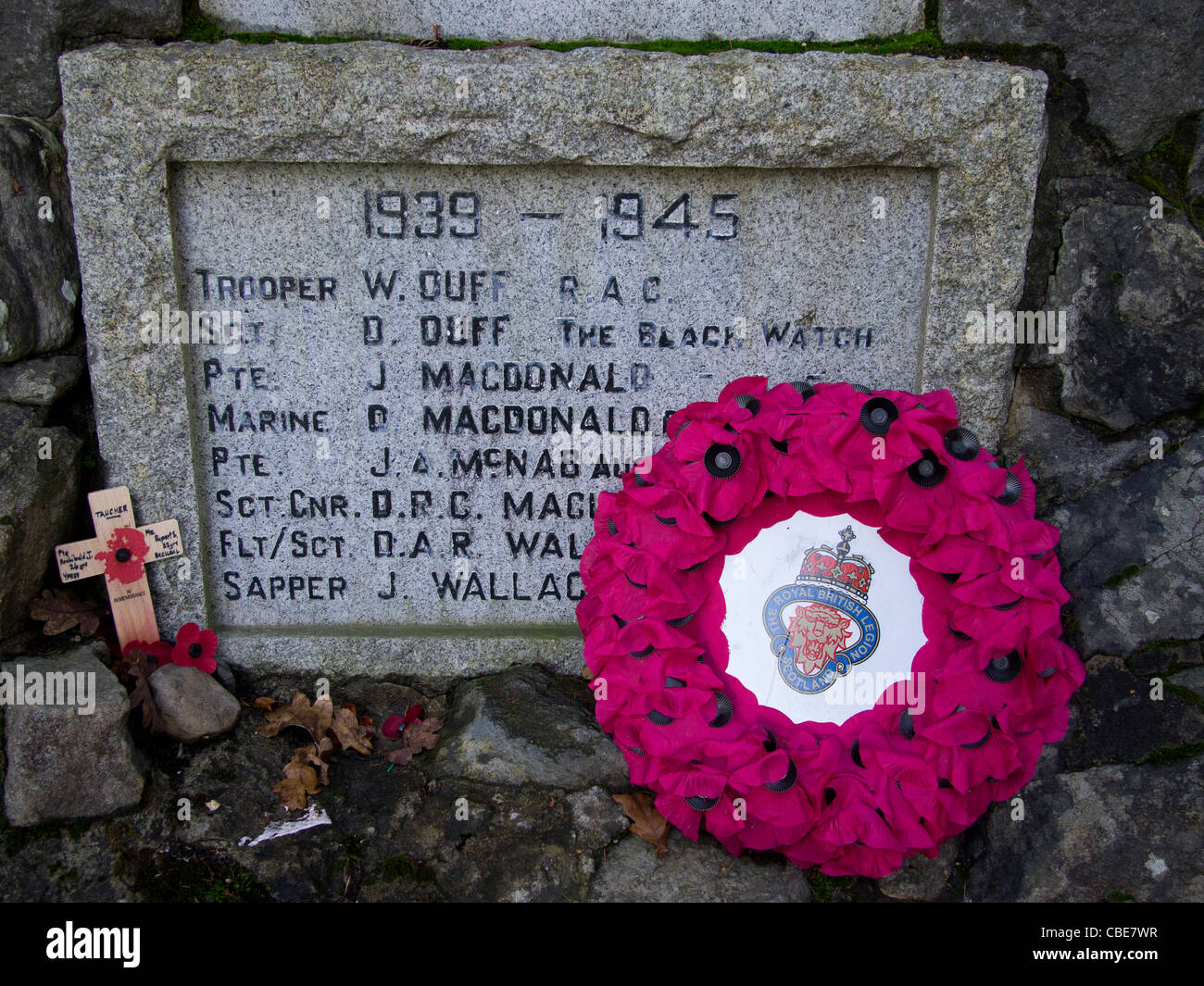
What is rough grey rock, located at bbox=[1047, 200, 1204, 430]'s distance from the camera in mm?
2312

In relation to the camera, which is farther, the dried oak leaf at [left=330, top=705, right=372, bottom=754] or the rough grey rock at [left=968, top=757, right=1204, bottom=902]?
the dried oak leaf at [left=330, top=705, right=372, bottom=754]

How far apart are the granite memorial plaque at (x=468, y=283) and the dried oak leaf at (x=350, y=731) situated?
200 mm

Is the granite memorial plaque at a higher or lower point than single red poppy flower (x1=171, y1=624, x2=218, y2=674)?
higher

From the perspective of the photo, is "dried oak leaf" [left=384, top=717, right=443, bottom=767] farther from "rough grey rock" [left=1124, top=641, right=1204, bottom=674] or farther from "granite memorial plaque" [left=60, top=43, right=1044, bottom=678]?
"rough grey rock" [left=1124, top=641, right=1204, bottom=674]

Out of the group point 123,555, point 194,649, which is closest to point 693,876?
point 194,649

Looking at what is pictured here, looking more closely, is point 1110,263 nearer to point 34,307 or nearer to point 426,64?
point 426,64

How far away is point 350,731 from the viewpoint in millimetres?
2465

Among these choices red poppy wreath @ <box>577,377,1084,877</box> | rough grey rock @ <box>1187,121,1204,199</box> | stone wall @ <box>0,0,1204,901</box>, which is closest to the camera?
red poppy wreath @ <box>577,377,1084,877</box>

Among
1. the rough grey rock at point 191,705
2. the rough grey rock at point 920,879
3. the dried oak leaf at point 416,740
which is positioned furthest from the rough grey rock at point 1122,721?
the rough grey rock at point 191,705

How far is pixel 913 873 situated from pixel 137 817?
200cm

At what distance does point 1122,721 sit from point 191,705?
255cm

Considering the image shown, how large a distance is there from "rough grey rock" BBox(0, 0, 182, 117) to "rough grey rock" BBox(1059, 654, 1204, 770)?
10.2ft

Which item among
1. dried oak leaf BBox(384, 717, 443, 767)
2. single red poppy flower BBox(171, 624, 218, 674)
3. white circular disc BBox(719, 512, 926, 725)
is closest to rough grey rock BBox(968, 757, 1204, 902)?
white circular disc BBox(719, 512, 926, 725)

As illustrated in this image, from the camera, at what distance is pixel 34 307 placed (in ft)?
7.72
